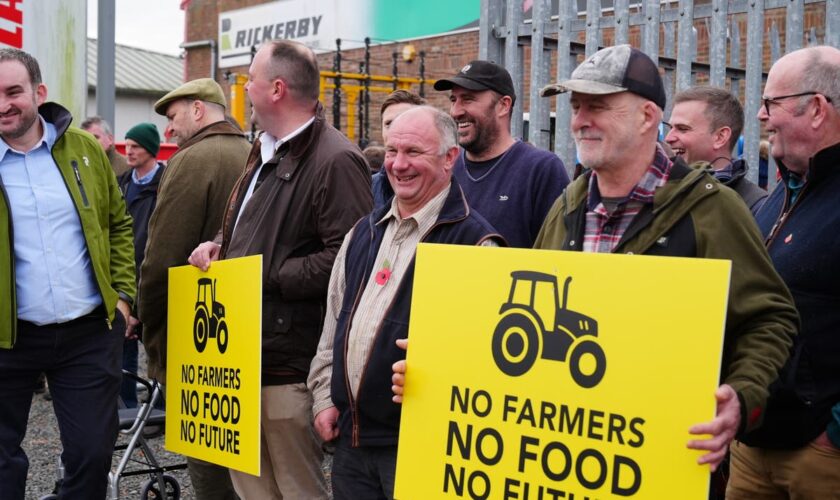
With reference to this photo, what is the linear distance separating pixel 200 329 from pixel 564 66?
2508 millimetres

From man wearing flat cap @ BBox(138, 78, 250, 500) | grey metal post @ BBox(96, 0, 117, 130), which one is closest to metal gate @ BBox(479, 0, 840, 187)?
man wearing flat cap @ BBox(138, 78, 250, 500)

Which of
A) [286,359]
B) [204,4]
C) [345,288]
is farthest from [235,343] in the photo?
[204,4]

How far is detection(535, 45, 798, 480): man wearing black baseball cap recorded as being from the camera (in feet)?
8.41

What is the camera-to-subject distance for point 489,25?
19.6 ft

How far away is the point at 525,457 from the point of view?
2705mm

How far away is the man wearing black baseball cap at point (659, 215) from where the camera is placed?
2.56m

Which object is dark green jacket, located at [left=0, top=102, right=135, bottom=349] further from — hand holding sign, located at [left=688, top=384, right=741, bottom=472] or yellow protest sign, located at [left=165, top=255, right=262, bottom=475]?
hand holding sign, located at [left=688, top=384, right=741, bottom=472]

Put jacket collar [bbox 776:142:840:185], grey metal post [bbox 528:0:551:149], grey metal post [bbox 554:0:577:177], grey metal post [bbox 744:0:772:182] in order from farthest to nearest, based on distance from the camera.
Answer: grey metal post [bbox 528:0:551:149] < grey metal post [bbox 554:0:577:177] < grey metal post [bbox 744:0:772:182] < jacket collar [bbox 776:142:840:185]

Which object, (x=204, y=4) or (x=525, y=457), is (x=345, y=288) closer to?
(x=525, y=457)

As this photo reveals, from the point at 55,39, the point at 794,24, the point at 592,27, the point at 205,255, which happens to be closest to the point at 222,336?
the point at 205,255

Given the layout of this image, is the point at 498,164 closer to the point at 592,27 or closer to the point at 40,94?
the point at 592,27

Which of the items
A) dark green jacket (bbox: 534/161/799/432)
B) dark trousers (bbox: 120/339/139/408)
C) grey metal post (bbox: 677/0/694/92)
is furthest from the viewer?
dark trousers (bbox: 120/339/139/408)

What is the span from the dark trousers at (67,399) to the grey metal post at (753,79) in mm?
3195

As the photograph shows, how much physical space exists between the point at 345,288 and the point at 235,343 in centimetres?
72
